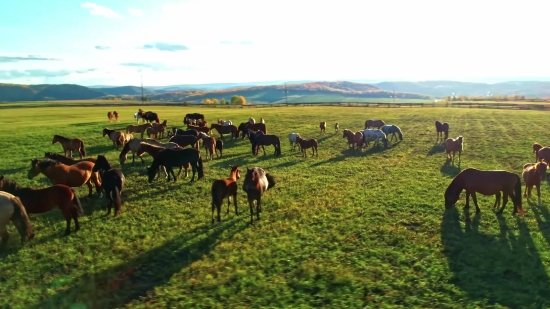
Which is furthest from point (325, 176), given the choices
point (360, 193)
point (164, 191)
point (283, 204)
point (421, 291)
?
point (421, 291)

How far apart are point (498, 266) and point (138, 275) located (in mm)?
7651

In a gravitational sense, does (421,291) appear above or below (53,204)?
below

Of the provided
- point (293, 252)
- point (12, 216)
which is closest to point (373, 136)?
point (293, 252)

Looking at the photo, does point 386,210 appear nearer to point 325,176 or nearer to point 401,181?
point 401,181

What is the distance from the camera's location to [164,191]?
13.8m

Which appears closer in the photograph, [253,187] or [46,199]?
[46,199]

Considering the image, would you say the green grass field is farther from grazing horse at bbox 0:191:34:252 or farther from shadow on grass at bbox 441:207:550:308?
grazing horse at bbox 0:191:34:252

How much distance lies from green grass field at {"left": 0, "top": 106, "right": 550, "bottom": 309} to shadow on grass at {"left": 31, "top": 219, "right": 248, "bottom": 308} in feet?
0.10

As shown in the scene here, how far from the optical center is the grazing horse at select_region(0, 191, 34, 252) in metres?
8.57

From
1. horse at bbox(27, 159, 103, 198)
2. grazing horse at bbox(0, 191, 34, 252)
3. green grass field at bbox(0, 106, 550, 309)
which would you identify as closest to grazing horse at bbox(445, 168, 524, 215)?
green grass field at bbox(0, 106, 550, 309)

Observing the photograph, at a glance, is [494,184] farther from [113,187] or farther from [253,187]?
[113,187]

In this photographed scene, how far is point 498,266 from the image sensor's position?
25.4 feet

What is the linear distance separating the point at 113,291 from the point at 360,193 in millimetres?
8769

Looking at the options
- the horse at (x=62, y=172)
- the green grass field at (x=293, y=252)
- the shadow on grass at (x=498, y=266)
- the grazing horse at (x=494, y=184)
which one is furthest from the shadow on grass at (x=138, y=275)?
the grazing horse at (x=494, y=184)
